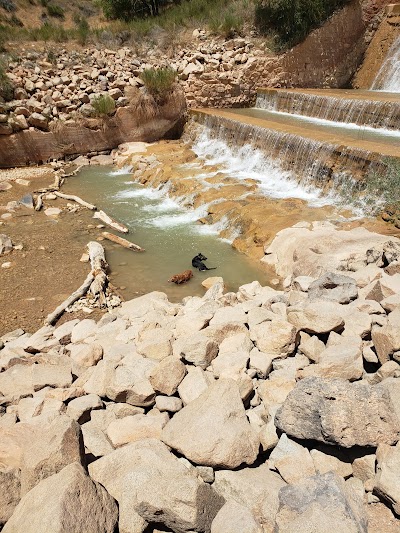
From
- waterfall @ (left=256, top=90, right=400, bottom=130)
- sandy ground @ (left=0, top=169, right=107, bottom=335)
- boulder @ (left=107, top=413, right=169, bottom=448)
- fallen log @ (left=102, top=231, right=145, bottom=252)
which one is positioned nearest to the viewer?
boulder @ (left=107, top=413, right=169, bottom=448)

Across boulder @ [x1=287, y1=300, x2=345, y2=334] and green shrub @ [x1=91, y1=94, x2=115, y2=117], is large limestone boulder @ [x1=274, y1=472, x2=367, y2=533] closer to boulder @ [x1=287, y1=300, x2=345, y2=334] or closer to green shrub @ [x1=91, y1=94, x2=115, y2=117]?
boulder @ [x1=287, y1=300, x2=345, y2=334]

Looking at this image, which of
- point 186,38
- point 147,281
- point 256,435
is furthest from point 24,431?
point 186,38

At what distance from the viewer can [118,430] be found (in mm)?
2559

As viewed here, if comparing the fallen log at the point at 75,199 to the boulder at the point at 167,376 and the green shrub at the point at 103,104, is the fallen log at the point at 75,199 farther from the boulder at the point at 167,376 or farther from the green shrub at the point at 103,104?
the boulder at the point at 167,376

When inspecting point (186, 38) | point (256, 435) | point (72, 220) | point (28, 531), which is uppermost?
point (186, 38)

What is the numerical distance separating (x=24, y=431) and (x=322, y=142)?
6950mm

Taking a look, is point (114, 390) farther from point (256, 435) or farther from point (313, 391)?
point (313, 391)

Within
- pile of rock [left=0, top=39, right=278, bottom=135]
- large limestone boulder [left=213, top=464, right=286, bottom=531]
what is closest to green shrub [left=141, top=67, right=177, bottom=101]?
pile of rock [left=0, top=39, right=278, bottom=135]

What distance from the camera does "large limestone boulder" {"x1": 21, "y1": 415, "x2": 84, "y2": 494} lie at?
211 cm

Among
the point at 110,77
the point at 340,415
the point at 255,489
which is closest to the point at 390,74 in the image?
the point at 110,77

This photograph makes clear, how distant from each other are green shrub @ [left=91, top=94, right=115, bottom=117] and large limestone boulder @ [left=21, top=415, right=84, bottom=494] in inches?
422

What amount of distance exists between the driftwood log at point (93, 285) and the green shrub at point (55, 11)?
60.5 feet

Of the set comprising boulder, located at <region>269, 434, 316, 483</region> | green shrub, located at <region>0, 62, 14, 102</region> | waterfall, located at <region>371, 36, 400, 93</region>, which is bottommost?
green shrub, located at <region>0, 62, 14, 102</region>

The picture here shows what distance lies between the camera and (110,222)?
7641mm
